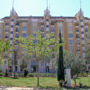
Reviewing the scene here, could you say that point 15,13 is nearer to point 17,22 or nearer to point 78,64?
point 17,22

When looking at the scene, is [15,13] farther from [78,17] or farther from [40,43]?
[40,43]

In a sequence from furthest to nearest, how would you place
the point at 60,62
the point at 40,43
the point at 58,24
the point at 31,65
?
the point at 58,24, the point at 31,65, the point at 60,62, the point at 40,43

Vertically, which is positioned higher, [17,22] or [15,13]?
[15,13]

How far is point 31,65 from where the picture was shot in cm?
5272

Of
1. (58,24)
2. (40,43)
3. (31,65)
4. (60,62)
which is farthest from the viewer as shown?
(58,24)

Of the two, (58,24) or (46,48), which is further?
(58,24)

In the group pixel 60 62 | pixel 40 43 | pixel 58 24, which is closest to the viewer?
pixel 40 43

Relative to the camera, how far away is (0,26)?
56.7m

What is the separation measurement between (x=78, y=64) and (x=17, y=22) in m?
46.4

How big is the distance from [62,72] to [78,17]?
48.3 metres

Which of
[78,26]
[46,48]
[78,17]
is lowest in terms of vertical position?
[46,48]

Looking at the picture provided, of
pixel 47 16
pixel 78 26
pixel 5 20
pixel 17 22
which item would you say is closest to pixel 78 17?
pixel 78 26

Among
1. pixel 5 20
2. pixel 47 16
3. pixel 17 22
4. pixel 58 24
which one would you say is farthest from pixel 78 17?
pixel 5 20

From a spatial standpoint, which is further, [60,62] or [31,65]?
[31,65]
